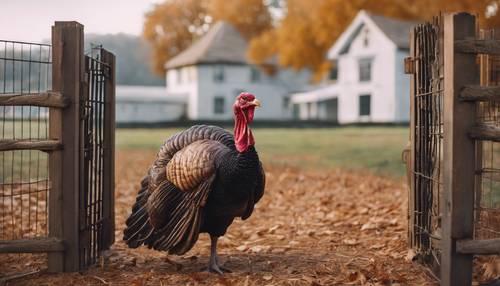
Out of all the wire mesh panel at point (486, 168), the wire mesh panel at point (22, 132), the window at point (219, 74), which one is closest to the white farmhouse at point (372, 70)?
the window at point (219, 74)

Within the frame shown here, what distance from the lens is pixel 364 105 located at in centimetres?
3225

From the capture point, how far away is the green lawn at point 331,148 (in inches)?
628

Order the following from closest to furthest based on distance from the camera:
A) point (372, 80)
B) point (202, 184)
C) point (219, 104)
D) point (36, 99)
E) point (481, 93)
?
point (481, 93) → point (36, 99) → point (202, 184) → point (372, 80) → point (219, 104)

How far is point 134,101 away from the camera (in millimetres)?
37969

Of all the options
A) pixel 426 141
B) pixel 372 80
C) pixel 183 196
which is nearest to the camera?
pixel 183 196

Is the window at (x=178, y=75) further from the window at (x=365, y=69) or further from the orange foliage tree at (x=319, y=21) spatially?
the window at (x=365, y=69)

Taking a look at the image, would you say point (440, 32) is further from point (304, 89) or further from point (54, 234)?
point (304, 89)

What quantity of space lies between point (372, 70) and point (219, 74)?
1280 cm

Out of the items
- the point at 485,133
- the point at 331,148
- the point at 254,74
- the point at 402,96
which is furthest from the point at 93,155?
the point at 254,74

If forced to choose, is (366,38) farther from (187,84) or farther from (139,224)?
(139,224)

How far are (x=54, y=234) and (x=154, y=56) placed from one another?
41.2 meters

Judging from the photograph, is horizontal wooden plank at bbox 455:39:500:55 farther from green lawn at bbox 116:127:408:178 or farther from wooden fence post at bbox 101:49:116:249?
green lawn at bbox 116:127:408:178

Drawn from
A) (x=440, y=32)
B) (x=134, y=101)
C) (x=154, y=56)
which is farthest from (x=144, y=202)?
(x=154, y=56)

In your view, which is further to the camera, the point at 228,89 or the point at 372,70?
the point at 228,89
